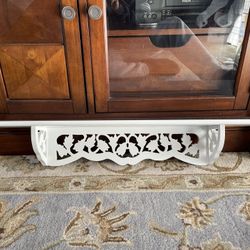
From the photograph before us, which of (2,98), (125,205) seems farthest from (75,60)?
(125,205)

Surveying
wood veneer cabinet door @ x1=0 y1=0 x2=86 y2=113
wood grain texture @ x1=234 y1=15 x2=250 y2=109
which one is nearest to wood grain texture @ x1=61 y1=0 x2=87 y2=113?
wood veneer cabinet door @ x1=0 y1=0 x2=86 y2=113

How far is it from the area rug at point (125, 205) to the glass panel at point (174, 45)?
0.27 metres

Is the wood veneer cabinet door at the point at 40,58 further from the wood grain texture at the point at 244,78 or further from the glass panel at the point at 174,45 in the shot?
the wood grain texture at the point at 244,78

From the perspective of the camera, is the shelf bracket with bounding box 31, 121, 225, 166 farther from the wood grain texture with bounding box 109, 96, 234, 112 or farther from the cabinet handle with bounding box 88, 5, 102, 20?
the cabinet handle with bounding box 88, 5, 102, 20

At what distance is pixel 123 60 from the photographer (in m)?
0.79

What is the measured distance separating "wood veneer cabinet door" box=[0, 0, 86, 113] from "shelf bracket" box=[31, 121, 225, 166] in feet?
0.31

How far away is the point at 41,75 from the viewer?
0.75 metres

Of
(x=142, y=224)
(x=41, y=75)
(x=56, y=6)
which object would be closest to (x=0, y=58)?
(x=41, y=75)

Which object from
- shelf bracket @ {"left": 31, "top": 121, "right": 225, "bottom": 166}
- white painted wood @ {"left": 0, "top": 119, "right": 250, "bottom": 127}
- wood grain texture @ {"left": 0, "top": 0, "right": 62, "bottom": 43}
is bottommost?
shelf bracket @ {"left": 31, "top": 121, "right": 225, "bottom": 166}

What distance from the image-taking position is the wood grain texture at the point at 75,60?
2.21ft

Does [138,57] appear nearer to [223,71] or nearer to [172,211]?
[223,71]

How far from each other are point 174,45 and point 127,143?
347 mm

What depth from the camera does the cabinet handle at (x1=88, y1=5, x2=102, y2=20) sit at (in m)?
0.65

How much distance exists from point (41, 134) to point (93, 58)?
310 mm
